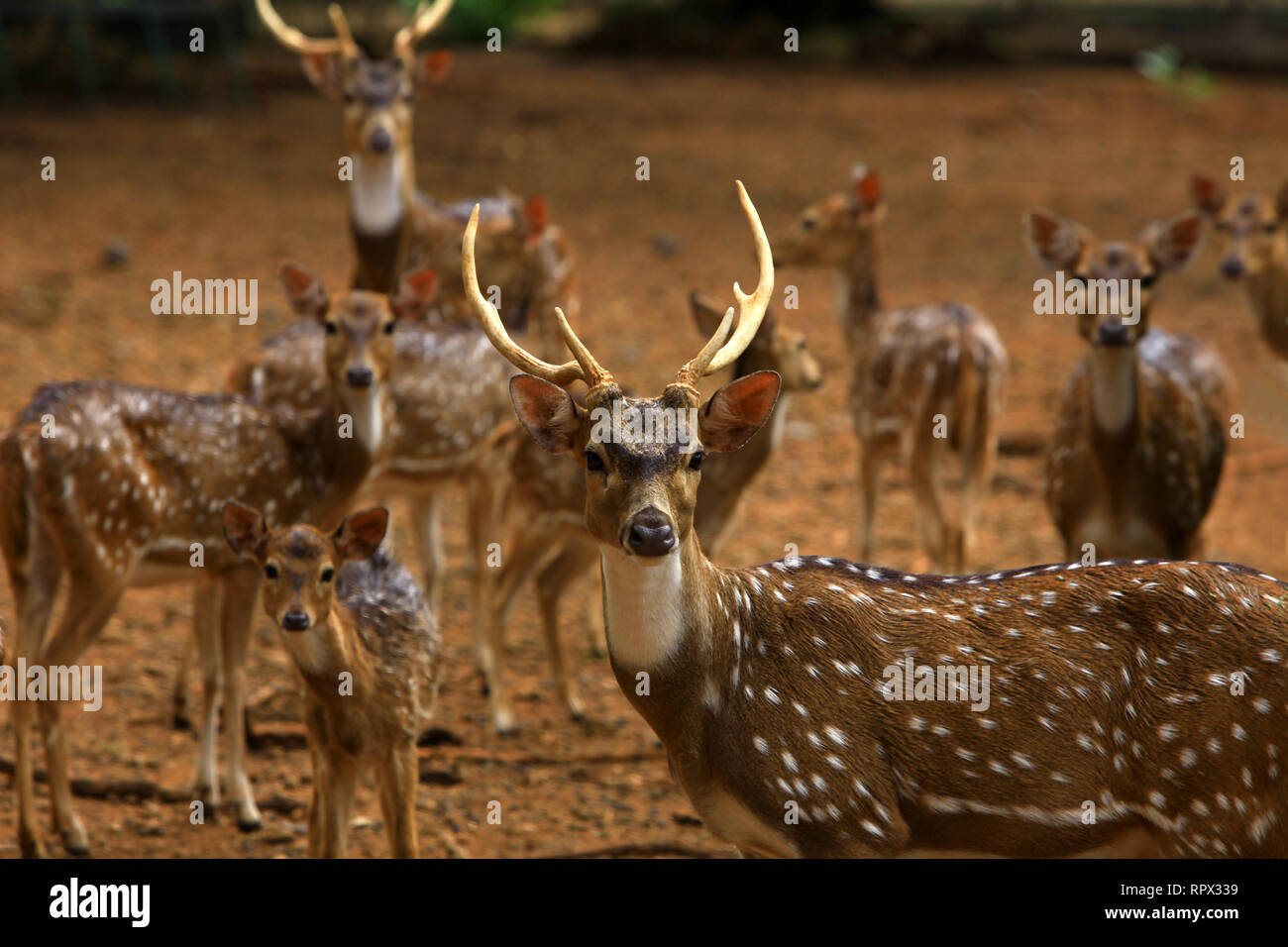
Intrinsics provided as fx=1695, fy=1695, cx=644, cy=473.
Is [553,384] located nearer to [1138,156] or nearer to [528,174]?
[528,174]

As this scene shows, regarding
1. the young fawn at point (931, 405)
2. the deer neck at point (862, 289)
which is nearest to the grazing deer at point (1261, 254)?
the deer neck at point (862, 289)

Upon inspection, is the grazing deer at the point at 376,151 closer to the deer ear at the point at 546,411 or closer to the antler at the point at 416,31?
the antler at the point at 416,31

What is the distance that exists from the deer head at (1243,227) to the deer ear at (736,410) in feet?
21.2

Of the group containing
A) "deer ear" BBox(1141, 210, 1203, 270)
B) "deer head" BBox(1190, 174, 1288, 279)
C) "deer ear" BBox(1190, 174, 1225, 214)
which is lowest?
"deer ear" BBox(1141, 210, 1203, 270)

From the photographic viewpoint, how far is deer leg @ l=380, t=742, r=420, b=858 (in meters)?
5.65

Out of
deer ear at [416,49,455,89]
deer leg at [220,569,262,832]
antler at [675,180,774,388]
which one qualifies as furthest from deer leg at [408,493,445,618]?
antler at [675,180,774,388]

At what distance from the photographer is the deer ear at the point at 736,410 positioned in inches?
180

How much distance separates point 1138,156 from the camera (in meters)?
18.2

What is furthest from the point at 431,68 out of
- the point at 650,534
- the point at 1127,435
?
the point at 650,534

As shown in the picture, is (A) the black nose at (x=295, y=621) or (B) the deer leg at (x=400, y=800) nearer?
(A) the black nose at (x=295, y=621)

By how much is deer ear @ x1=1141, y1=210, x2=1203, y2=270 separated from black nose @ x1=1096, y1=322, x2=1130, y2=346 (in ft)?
2.06

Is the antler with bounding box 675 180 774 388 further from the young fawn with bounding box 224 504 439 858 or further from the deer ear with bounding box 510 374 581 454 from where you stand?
the young fawn with bounding box 224 504 439 858
